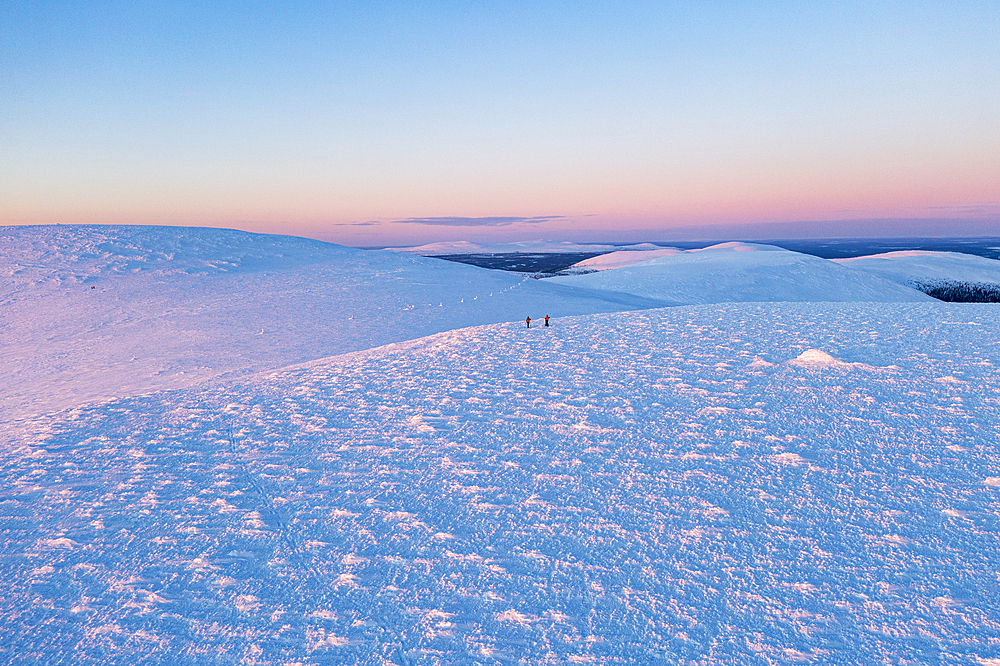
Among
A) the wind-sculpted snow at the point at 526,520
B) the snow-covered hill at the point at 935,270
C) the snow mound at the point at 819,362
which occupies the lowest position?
the wind-sculpted snow at the point at 526,520

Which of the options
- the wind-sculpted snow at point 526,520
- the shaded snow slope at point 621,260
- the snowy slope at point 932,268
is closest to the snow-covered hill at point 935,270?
the snowy slope at point 932,268

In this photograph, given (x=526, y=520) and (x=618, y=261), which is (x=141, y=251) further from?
(x=618, y=261)

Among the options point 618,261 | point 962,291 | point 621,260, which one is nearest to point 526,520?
point 962,291

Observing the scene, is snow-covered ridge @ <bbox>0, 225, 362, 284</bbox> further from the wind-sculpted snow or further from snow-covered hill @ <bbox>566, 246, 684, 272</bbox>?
snow-covered hill @ <bbox>566, 246, 684, 272</bbox>

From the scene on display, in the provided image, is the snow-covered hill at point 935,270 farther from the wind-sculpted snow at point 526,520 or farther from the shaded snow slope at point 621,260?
the wind-sculpted snow at point 526,520

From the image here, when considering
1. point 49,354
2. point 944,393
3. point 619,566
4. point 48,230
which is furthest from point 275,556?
point 48,230

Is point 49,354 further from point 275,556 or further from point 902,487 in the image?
point 902,487
